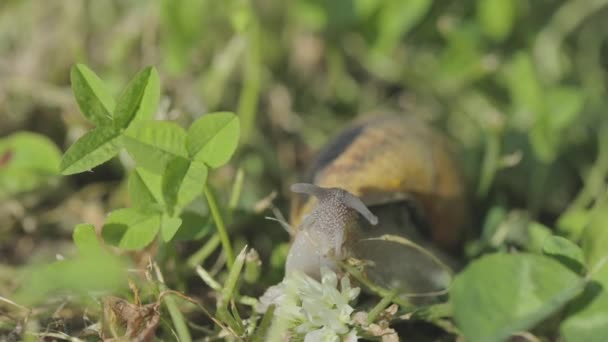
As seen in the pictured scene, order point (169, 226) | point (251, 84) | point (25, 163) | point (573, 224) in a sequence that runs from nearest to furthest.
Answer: point (169, 226), point (573, 224), point (25, 163), point (251, 84)

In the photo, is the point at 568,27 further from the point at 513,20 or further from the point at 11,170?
the point at 11,170

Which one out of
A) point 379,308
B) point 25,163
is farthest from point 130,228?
point 25,163

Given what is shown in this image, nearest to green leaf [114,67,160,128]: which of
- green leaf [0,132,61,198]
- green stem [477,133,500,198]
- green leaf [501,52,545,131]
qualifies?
green leaf [0,132,61,198]

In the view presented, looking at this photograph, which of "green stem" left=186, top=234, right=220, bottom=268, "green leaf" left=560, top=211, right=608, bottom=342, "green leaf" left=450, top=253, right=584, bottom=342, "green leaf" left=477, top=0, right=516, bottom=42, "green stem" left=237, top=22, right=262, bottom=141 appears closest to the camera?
"green leaf" left=450, top=253, right=584, bottom=342

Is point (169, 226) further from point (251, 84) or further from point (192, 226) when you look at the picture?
point (251, 84)

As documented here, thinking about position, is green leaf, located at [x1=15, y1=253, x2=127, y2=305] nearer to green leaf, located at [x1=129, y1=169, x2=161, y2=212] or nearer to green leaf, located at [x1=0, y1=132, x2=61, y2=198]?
green leaf, located at [x1=129, y1=169, x2=161, y2=212]
